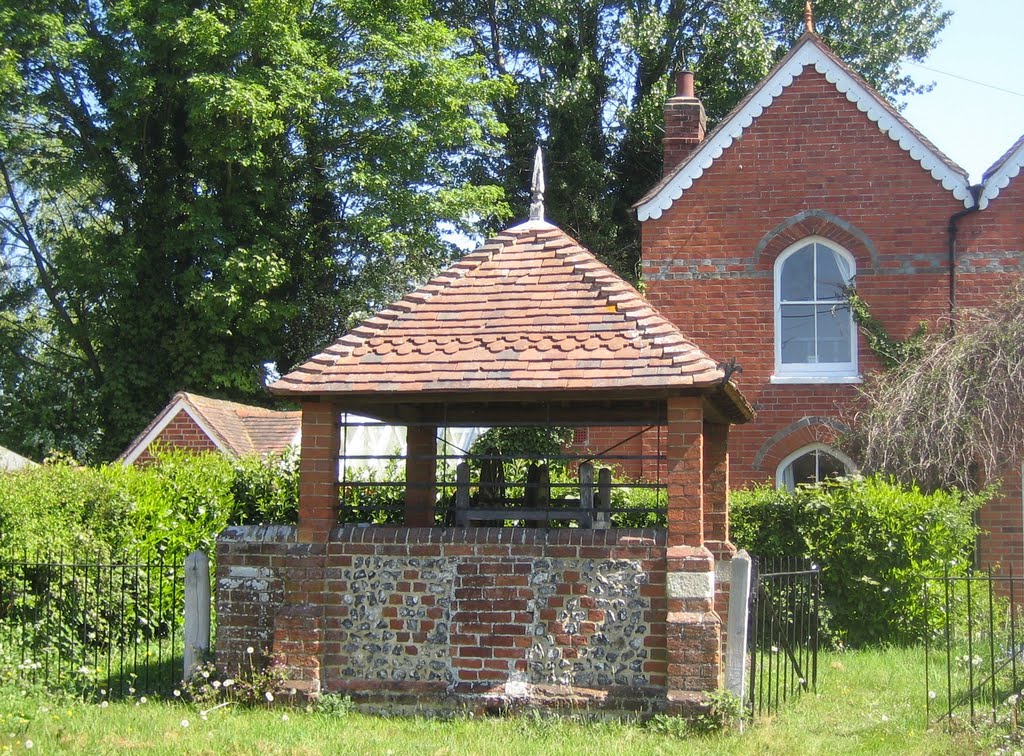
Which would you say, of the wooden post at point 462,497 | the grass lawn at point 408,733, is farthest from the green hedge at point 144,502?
the wooden post at point 462,497

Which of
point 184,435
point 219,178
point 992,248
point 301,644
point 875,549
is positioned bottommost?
point 301,644

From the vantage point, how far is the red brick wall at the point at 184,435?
819 inches

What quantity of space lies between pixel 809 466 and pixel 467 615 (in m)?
9.32

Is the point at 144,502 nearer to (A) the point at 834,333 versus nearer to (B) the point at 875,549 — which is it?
(B) the point at 875,549

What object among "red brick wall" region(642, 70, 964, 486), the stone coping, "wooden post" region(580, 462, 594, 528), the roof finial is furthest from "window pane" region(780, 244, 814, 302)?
the stone coping

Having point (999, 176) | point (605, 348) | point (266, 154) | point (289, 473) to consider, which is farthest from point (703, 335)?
point (266, 154)

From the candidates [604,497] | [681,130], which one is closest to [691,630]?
[604,497]

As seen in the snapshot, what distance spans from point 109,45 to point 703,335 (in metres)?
16.9

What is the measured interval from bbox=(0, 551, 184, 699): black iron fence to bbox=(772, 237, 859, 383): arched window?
9.62 metres

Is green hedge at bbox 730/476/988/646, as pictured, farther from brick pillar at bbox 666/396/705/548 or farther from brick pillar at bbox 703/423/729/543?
brick pillar at bbox 666/396/705/548

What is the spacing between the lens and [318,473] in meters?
9.70

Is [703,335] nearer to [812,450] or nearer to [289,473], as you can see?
[812,450]

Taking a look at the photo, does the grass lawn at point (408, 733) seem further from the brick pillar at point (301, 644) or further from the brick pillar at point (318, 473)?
the brick pillar at point (318, 473)

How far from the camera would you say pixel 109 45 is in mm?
26328
